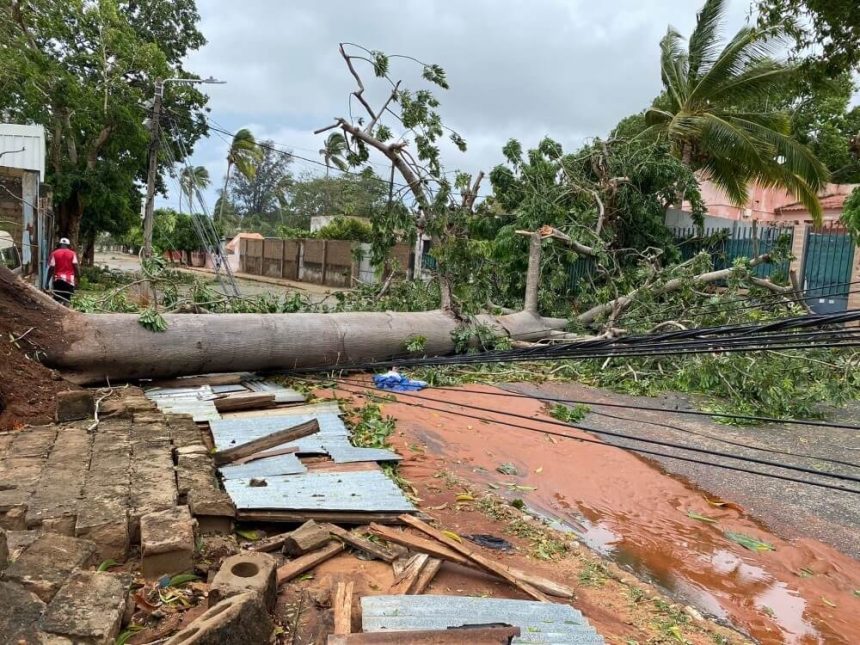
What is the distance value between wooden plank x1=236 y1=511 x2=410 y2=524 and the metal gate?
10241 mm

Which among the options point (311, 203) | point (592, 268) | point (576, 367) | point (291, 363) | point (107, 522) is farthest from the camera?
point (311, 203)

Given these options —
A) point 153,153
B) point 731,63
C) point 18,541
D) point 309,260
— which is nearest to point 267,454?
point 18,541

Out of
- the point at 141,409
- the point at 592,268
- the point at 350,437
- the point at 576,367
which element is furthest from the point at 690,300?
the point at 141,409

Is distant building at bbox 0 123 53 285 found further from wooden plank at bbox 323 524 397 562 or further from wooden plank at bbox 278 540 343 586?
wooden plank at bbox 278 540 343 586

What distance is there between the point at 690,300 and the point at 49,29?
17.1 m

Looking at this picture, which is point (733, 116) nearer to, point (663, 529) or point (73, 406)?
point (663, 529)

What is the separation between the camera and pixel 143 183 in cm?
2327

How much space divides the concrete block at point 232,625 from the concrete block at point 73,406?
2.78 m

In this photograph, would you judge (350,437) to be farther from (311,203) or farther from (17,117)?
(311,203)

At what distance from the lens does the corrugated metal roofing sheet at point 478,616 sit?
255cm

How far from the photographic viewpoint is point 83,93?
53.7 ft

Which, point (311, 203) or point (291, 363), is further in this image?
point (311, 203)

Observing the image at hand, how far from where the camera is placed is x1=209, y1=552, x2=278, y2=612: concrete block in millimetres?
2473

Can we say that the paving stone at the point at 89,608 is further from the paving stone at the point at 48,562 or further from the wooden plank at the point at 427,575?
the wooden plank at the point at 427,575
